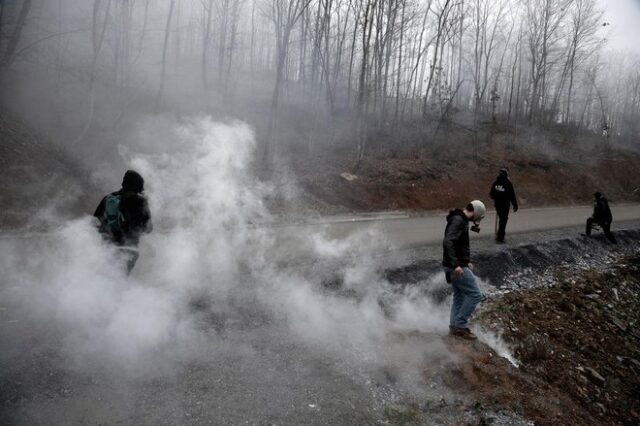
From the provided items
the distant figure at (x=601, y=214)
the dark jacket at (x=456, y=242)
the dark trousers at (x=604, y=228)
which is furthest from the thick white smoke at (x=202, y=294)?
the dark trousers at (x=604, y=228)

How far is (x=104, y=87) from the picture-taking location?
21.4 metres

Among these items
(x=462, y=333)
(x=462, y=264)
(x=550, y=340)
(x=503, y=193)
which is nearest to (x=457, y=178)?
(x=503, y=193)

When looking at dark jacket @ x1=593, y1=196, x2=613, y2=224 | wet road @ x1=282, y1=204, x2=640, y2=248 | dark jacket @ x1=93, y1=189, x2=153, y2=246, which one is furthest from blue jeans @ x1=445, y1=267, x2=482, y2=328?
dark jacket @ x1=593, y1=196, x2=613, y2=224

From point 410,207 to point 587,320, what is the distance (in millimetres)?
9335

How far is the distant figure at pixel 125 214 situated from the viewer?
16.5 ft

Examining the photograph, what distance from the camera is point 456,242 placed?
5430 mm

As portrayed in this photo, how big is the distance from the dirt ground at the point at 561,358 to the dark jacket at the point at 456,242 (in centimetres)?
104

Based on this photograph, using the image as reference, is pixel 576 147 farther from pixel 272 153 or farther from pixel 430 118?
pixel 272 153

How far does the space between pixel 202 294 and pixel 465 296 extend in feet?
11.7

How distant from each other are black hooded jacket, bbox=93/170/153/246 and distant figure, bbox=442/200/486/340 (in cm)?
391

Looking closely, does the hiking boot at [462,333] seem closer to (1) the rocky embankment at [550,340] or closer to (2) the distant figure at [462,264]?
(2) the distant figure at [462,264]

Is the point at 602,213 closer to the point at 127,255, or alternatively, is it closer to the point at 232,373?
the point at 232,373

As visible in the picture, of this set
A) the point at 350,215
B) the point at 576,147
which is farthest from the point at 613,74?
the point at 350,215

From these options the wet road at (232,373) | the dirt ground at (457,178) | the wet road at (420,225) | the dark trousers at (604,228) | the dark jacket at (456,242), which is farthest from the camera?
the dirt ground at (457,178)
